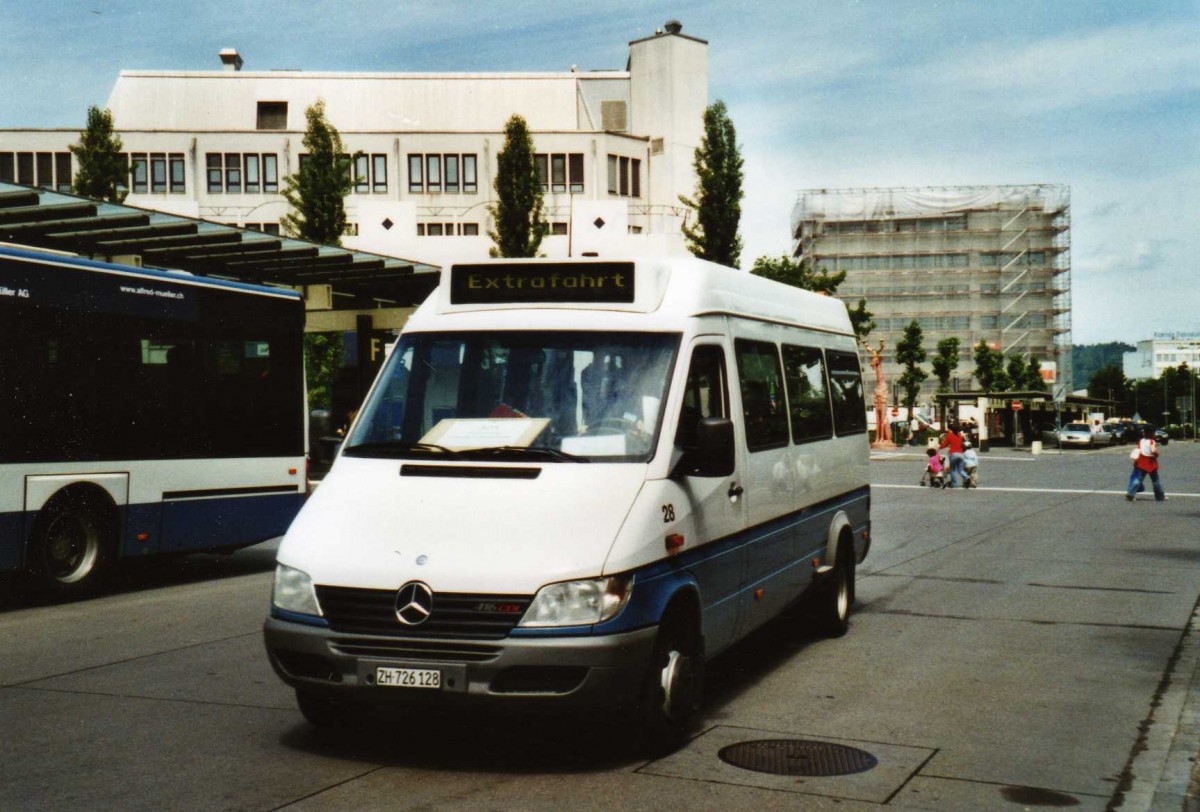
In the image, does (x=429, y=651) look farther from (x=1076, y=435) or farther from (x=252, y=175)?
(x=1076, y=435)

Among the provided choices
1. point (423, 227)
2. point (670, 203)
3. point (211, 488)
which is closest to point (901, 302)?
→ point (670, 203)

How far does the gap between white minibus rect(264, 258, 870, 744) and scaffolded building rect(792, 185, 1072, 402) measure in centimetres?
12753

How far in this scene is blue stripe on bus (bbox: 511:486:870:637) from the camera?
18.5ft

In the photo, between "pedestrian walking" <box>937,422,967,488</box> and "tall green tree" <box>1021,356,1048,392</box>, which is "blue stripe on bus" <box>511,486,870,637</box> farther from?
"tall green tree" <box>1021,356,1048,392</box>

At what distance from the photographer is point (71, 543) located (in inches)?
459

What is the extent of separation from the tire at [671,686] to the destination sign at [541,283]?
1.75 m

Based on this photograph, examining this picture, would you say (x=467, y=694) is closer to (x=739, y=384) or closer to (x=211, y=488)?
(x=739, y=384)

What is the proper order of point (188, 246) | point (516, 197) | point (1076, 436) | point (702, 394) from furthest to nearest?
1. point (1076, 436)
2. point (516, 197)
3. point (188, 246)
4. point (702, 394)

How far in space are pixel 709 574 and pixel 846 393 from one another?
414 cm

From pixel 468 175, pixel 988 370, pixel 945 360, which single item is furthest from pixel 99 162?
pixel 988 370

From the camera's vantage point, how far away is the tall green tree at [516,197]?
178 ft

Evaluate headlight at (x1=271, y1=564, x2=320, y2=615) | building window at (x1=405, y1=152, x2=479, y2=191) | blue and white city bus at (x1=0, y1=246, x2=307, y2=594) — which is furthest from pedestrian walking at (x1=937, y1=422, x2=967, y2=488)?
building window at (x1=405, y1=152, x2=479, y2=191)

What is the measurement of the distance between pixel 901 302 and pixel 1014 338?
1179 centimetres

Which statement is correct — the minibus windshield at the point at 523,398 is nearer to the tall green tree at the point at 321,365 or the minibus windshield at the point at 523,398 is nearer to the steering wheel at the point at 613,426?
the steering wheel at the point at 613,426
